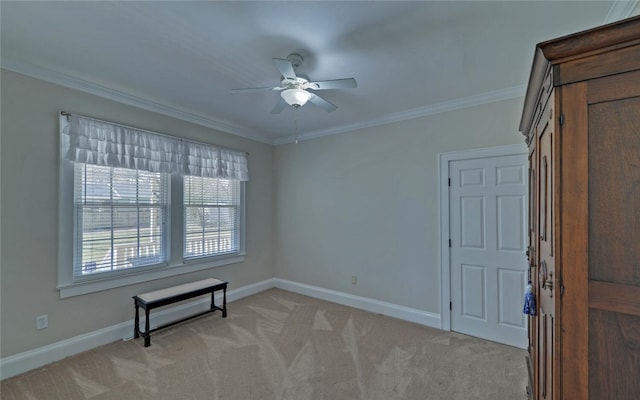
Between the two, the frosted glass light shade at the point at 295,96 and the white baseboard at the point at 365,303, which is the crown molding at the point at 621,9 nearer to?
the frosted glass light shade at the point at 295,96

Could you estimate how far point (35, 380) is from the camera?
91.9 inches

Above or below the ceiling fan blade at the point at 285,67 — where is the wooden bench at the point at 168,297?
below

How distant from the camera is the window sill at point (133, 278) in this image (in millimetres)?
2749

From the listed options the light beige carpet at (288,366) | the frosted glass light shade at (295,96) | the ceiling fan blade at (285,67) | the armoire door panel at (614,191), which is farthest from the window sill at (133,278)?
the armoire door panel at (614,191)

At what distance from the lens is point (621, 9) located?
5.60ft

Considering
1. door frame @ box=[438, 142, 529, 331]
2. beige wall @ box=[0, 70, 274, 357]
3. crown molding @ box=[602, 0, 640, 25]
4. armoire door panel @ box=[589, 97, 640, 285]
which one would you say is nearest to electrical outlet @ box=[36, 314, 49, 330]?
beige wall @ box=[0, 70, 274, 357]

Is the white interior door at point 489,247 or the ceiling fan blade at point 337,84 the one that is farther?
the white interior door at point 489,247

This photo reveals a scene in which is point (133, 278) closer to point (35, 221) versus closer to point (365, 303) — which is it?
point (35, 221)

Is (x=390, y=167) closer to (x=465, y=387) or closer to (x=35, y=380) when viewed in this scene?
(x=465, y=387)

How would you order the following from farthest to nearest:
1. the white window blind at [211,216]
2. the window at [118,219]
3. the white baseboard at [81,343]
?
1. the white window blind at [211,216]
2. the window at [118,219]
3. the white baseboard at [81,343]

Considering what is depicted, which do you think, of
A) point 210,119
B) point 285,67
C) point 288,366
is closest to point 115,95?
point 210,119

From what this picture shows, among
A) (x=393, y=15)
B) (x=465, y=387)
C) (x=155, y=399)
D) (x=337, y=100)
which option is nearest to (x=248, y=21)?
(x=393, y=15)

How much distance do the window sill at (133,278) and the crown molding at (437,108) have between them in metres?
2.44

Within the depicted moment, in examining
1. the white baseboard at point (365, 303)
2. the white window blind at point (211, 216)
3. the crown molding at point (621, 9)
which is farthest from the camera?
the white window blind at point (211, 216)
